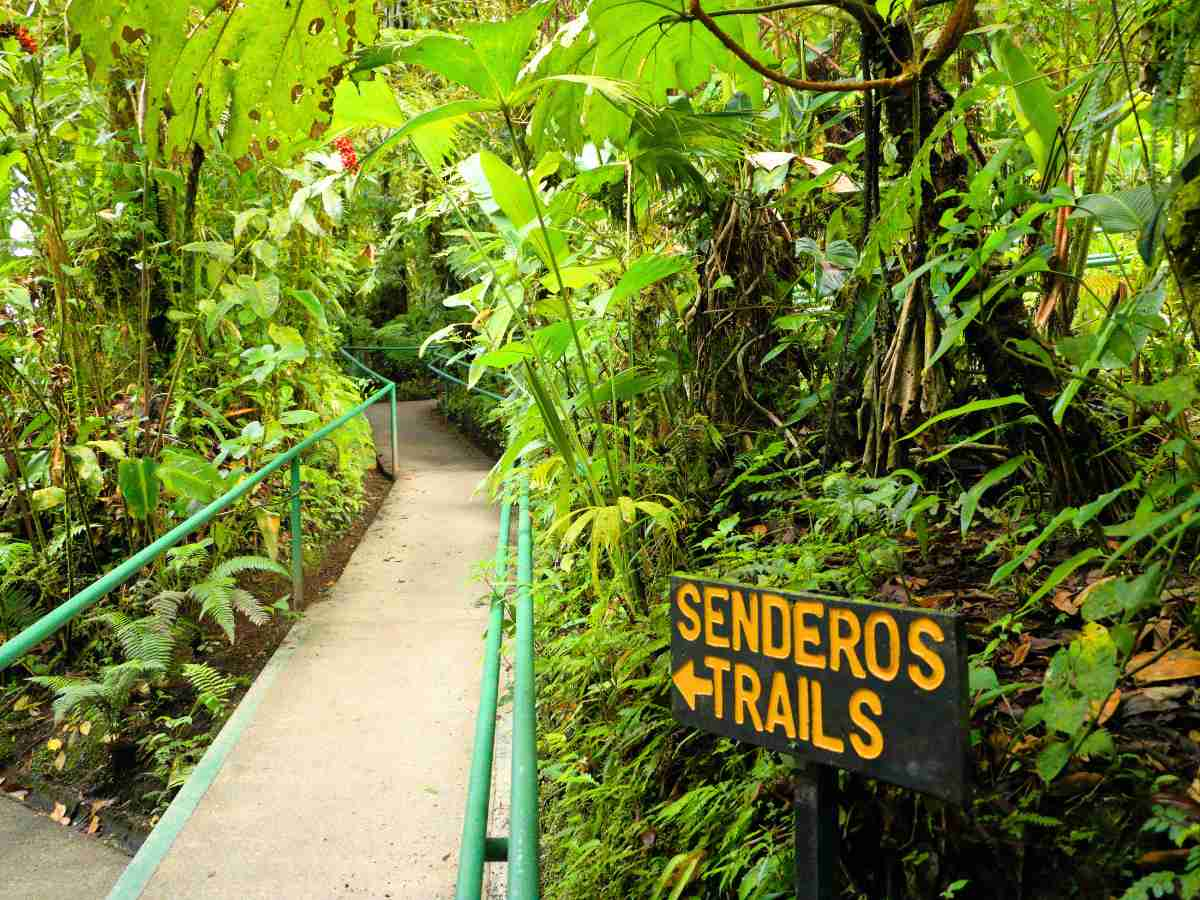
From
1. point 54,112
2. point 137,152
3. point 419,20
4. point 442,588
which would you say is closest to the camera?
point 137,152

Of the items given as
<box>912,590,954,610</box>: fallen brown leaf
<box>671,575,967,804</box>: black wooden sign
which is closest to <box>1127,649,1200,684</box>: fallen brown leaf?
<box>912,590,954,610</box>: fallen brown leaf

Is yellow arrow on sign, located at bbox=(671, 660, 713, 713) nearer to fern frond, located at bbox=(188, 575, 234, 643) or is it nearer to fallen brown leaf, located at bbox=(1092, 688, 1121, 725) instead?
fallen brown leaf, located at bbox=(1092, 688, 1121, 725)

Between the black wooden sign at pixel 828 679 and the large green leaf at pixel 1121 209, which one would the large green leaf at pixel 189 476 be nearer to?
the black wooden sign at pixel 828 679

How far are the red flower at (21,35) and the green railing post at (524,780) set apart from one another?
3.18 meters

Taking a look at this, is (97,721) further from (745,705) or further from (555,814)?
(745,705)

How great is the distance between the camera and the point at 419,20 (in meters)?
8.93

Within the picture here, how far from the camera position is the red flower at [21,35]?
145 inches

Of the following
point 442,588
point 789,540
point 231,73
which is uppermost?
point 231,73

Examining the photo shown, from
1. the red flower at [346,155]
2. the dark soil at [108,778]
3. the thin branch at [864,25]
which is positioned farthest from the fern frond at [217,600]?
the thin branch at [864,25]

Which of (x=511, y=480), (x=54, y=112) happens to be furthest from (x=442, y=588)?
(x=54, y=112)

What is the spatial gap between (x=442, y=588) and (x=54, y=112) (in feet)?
10.5

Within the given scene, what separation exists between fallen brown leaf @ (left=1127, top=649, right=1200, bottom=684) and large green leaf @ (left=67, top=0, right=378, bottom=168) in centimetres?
179

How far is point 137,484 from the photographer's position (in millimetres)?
4148

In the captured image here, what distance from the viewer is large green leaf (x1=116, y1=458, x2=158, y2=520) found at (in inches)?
162
